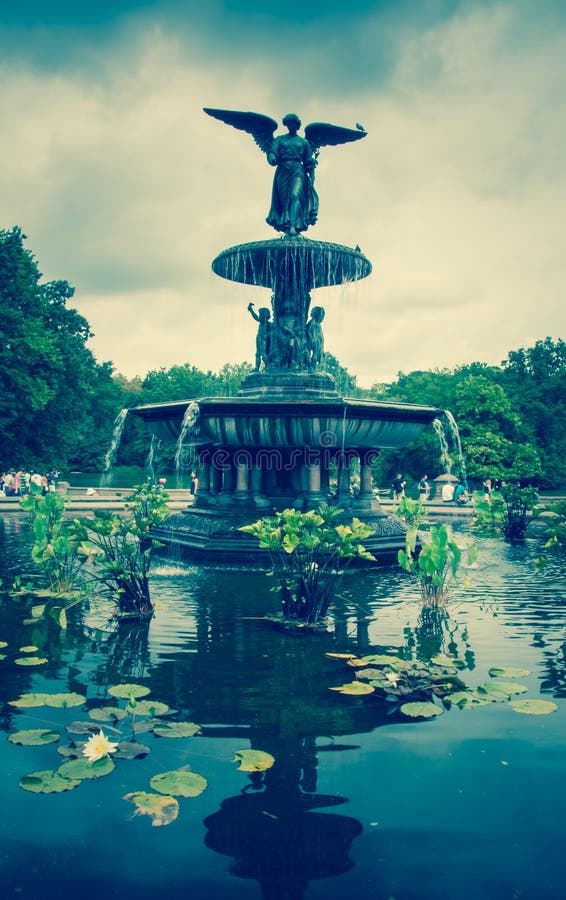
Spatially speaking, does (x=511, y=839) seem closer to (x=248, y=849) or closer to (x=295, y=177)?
(x=248, y=849)

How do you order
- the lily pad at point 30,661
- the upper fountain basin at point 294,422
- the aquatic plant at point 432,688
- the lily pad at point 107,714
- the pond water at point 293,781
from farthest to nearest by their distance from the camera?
the upper fountain basin at point 294,422 < the lily pad at point 30,661 < the aquatic plant at point 432,688 < the lily pad at point 107,714 < the pond water at point 293,781

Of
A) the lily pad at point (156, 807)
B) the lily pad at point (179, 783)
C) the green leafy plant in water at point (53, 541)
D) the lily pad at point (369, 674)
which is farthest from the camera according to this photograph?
the green leafy plant in water at point (53, 541)

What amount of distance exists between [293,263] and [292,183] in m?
1.70

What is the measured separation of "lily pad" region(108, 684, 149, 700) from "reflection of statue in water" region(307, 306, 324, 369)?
33.2ft

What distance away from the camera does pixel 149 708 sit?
4453 mm

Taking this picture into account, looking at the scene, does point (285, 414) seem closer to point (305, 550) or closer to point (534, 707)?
point (305, 550)

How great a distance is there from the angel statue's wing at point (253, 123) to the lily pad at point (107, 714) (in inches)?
476

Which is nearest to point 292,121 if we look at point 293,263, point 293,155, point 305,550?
point 293,155

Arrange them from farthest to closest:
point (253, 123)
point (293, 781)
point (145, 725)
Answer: point (253, 123) → point (145, 725) → point (293, 781)

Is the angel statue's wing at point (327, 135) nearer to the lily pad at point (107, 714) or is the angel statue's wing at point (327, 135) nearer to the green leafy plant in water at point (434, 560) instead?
the green leafy plant in water at point (434, 560)

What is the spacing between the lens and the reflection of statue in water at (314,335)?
1416cm

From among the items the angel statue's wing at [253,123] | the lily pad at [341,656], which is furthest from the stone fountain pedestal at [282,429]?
the lily pad at [341,656]

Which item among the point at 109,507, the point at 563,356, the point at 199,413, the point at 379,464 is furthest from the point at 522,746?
the point at 563,356

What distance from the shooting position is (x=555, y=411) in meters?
47.2
